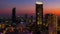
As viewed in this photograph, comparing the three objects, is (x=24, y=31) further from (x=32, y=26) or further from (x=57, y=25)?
(x=57, y=25)

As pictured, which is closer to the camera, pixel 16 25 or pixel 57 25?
pixel 16 25

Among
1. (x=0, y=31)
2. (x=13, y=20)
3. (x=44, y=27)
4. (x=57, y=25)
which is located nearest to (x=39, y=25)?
(x=44, y=27)

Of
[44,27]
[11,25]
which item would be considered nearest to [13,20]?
[11,25]

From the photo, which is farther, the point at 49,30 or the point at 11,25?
the point at 49,30

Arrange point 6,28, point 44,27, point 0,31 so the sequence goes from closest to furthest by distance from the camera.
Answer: point 0,31, point 6,28, point 44,27

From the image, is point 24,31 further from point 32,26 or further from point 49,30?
point 49,30

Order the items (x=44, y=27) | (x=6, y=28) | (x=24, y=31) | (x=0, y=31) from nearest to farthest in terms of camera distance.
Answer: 1. (x=0, y=31)
2. (x=6, y=28)
3. (x=24, y=31)
4. (x=44, y=27)

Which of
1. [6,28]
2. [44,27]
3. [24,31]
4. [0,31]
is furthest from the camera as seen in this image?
[44,27]

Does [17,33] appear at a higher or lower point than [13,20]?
lower

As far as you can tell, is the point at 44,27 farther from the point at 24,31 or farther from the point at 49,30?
the point at 24,31
